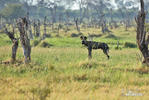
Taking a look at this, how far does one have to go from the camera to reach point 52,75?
8.90 meters

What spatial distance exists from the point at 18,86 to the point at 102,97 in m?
2.92

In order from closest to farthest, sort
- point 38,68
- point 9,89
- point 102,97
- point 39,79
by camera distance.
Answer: point 102,97, point 9,89, point 39,79, point 38,68

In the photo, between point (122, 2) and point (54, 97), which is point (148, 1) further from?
point (54, 97)

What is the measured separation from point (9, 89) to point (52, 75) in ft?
7.02

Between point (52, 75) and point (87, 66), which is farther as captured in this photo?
point (87, 66)

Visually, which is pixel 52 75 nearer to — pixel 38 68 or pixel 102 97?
pixel 38 68

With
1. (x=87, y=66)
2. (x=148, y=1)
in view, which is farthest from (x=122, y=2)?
(x=87, y=66)

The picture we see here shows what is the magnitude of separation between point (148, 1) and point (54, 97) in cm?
10734

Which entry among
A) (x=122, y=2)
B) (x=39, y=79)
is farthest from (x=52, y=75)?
(x=122, y=2)

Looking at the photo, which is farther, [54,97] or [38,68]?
[38,68]

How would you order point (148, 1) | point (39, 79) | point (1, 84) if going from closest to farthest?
point (1, 84) → point (39, 79) → point (148, 1)

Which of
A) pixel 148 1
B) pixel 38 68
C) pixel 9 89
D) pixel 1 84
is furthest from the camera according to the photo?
pixel 148 1

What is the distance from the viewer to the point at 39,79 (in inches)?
330

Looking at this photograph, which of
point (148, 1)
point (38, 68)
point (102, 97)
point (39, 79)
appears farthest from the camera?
point (148, 1)
